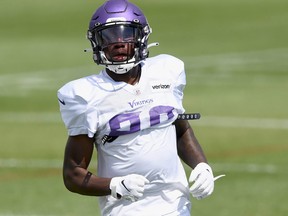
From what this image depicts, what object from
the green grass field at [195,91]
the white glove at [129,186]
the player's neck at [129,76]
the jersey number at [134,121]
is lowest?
the green grass field at [195,91]

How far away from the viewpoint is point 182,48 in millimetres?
34500

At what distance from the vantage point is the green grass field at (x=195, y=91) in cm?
1598

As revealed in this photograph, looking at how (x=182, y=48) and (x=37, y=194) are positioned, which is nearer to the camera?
(x=37, y=194)

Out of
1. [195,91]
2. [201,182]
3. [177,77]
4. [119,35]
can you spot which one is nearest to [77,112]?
[119,35]

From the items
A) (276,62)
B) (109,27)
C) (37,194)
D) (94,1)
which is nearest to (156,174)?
(109,27)

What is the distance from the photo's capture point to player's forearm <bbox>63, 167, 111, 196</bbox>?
814 cm

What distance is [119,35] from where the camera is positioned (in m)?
8.26

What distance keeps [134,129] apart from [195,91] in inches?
706

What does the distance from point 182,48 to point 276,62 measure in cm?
444

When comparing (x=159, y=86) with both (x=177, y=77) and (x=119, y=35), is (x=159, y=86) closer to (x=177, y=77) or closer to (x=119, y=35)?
(x=177, y=77)

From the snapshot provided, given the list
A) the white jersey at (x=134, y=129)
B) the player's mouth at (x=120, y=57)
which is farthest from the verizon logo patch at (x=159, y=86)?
the player's mouth at (x=120, y=57)

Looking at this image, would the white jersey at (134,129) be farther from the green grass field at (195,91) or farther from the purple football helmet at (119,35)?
the green grass field at (195,91)

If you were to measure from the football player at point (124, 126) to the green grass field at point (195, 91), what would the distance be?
6227 mm

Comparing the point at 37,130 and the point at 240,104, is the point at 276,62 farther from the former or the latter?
the point at 37,130
